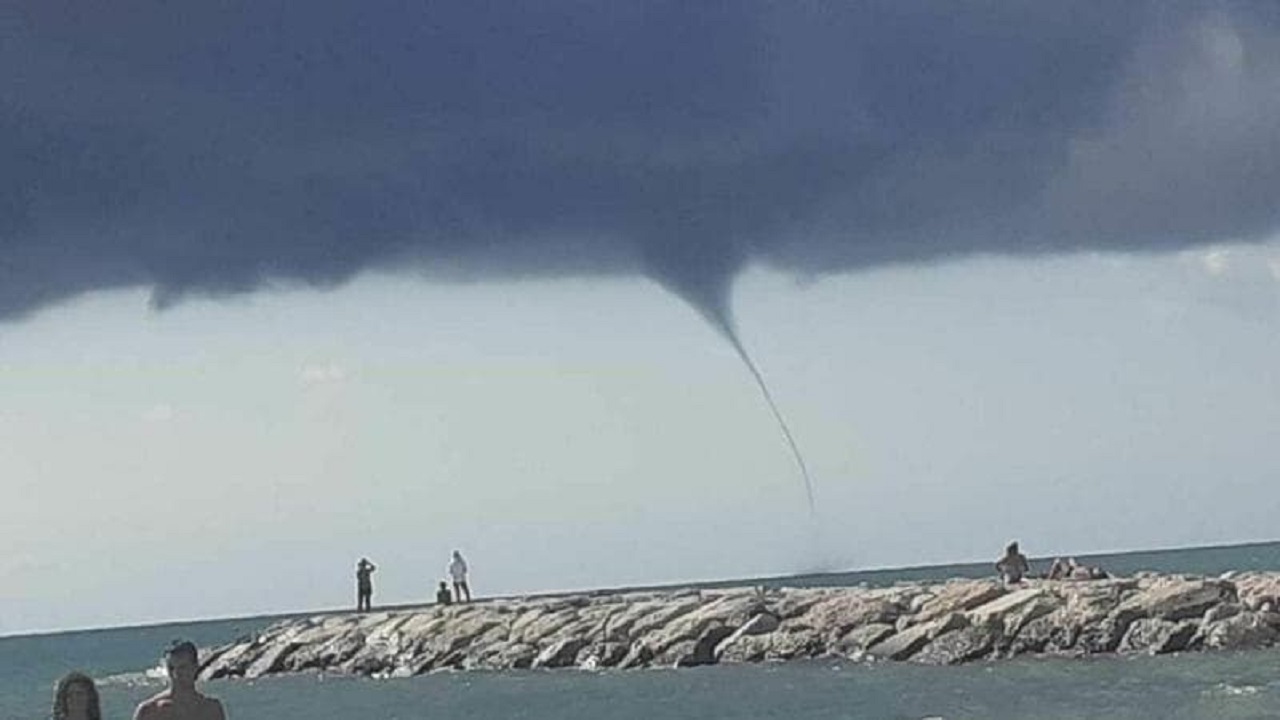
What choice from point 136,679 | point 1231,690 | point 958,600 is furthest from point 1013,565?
point 136,679

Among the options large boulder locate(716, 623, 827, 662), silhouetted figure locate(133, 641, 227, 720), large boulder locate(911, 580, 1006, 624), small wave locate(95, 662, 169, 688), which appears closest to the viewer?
silhouetted figure locate(133, 641, 227, 720)

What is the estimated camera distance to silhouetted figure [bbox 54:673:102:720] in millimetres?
10992

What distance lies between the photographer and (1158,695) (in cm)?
3084

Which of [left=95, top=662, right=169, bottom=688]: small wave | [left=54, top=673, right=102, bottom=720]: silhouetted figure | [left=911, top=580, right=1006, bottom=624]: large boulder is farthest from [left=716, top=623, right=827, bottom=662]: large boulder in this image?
[left=54, top=673, right=102, bottom=720]: silhouetted figure

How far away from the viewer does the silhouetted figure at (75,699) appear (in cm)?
1099

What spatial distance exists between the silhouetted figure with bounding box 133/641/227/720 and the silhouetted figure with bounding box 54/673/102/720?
0.26 meters

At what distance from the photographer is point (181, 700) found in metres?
11.2

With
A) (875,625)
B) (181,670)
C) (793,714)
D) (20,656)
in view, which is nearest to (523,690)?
(875,625)

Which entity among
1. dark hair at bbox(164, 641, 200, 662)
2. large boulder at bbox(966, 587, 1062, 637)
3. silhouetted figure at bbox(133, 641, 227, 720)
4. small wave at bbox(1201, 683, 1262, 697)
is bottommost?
small wave at bbox(1201, 683, 1262, 697)

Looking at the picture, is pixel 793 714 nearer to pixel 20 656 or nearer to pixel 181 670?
pixel 181 670

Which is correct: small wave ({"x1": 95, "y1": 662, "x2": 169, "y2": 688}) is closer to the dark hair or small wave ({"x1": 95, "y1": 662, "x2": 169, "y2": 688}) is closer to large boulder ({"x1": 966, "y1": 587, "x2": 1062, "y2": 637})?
large boulder ({"x1": 966, "y1": 587, "x2": 1062, "y2": 637})

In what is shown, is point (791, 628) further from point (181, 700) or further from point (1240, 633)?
point (181, 700)

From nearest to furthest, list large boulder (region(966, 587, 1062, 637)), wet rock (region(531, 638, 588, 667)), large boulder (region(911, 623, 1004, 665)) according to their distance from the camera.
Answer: large boulder (region(911, 623, 1004, 665))
large boulder (region(966, 587, 1062, 637))
wet rock (region(531, 638, 588, 667))

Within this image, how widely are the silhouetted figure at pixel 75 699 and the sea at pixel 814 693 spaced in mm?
19582
